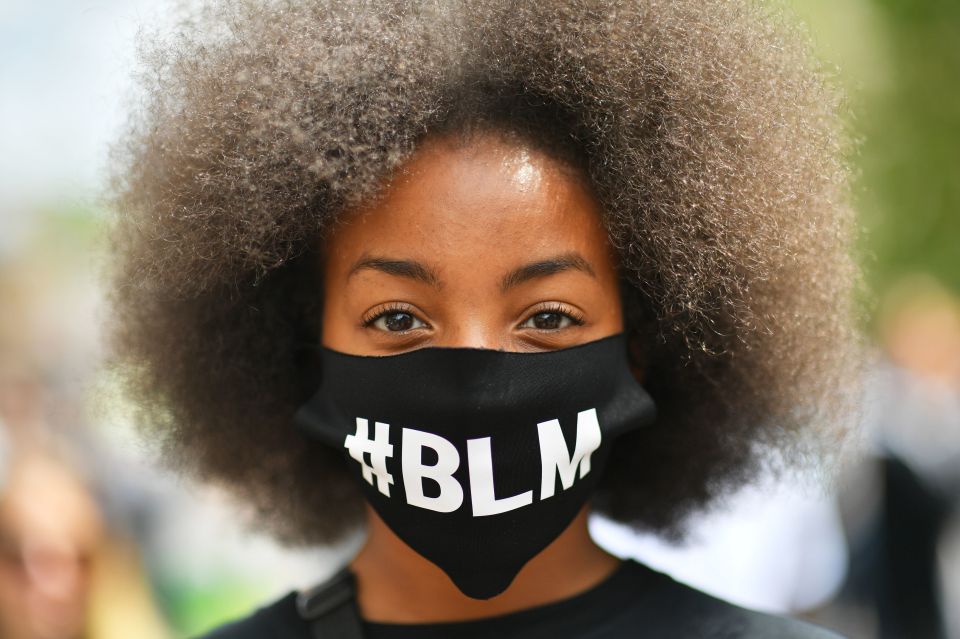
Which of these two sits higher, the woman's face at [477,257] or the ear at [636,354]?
the woman's face at [477,257]

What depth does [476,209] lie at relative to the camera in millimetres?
2133

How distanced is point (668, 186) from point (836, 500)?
3.82 metres

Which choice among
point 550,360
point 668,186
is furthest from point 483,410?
point 668,186

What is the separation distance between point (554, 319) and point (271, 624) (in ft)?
3.46

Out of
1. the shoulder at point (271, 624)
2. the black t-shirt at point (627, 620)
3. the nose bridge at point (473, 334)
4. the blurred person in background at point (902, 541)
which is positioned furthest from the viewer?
the blurred person in background at point (902, 541)

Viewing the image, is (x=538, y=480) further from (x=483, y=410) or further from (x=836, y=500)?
(x=836, y=500)

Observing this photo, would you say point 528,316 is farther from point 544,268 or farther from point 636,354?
point 636,354

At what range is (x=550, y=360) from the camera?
218 centimetres

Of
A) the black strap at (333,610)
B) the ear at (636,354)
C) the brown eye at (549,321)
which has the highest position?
the brown eye at (549,321)

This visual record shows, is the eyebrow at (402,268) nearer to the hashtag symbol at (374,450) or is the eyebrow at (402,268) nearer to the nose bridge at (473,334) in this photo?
the nose bridge at (473,334)

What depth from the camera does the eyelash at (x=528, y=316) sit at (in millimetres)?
2197

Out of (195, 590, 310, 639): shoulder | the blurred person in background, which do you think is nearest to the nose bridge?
(195, 590, 310, 639): shoulder

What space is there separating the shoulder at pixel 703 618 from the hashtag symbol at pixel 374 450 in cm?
68

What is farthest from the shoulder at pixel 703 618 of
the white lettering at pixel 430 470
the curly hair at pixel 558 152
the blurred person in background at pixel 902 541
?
the blurred person in background at pixel 902 541
